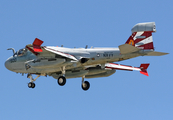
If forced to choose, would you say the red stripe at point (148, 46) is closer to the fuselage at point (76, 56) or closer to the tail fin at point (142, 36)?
the tail fin at point (142, 36)

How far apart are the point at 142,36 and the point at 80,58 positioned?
21.1 ft

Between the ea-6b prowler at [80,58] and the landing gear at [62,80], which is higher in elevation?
the ea-6b prowler at [80,58]

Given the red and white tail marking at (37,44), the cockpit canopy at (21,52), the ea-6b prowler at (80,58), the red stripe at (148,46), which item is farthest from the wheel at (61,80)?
the red stripe at (148,46)

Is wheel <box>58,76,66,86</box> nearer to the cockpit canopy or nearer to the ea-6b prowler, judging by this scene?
the ea-6b prowler

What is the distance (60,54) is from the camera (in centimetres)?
4178

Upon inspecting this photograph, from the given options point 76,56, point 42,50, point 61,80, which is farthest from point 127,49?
point 42,50

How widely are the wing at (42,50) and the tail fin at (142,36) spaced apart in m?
6.10

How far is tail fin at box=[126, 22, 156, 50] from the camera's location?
128 feet

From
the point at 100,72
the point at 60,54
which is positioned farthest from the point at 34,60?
the point at 100,72

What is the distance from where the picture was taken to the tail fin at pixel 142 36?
128 ft

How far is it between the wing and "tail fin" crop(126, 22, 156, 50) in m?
6.10

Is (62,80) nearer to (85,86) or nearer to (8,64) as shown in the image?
(85,86)

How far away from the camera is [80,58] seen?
42.1m

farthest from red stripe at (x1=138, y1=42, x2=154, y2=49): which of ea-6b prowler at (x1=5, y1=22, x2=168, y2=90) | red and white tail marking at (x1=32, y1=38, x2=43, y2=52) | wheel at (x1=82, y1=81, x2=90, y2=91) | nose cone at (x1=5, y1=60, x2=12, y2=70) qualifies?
nose cone at (x1=5, y1=60, x2=12, y2=70)
